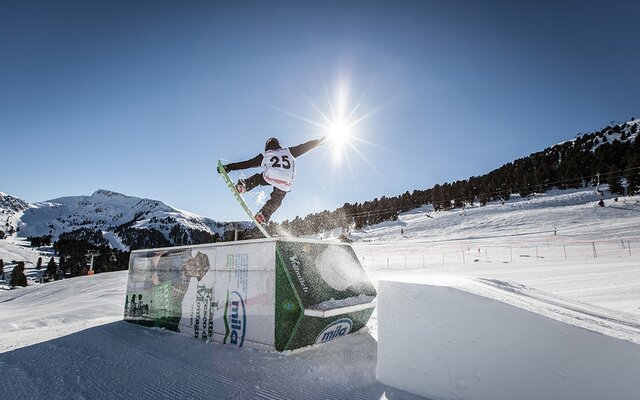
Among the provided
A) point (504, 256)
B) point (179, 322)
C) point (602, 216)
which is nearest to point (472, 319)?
point (179, 322)

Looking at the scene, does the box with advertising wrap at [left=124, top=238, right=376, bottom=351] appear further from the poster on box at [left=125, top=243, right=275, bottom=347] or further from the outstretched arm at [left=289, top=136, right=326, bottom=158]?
the outstretched arm at [left=289, top=136, right=326, bottom=158]

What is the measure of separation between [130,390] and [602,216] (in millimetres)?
47634

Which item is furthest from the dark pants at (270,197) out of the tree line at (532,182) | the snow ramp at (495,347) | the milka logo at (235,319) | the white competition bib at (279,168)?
the tree line at (532,182)

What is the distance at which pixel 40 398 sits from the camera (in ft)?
9.34

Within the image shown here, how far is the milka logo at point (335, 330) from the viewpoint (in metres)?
4.29

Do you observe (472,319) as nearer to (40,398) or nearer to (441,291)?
(441,291)

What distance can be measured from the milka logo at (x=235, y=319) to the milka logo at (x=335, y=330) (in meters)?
1.06

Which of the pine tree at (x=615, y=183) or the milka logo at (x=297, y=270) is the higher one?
the pine tree at (x=615, y=183)

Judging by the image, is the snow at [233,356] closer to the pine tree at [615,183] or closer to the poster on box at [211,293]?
the poster on box at [211,293]

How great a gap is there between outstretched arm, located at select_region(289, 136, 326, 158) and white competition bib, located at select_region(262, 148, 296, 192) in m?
0.21

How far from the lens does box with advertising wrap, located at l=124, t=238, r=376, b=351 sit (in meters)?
3.99

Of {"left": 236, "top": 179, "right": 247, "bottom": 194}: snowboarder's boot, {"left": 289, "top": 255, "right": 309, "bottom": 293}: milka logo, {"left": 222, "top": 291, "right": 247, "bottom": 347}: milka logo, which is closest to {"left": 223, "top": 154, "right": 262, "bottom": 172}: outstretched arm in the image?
{"left": 236, "top": 179, "right": 247, "bottom": 194}: snowboarder's boot

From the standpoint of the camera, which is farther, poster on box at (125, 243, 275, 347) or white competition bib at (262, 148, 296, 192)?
white competition bib at (262, 148, 296, 192)

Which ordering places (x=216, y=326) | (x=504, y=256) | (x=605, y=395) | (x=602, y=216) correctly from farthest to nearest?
1. (x=602, y=216)
2. (x=504, y=256)
3. (x=216, y=326)
4. (x=605, y=395)
